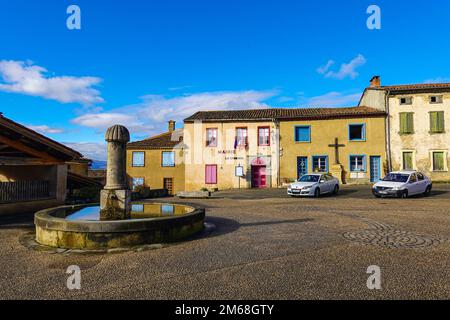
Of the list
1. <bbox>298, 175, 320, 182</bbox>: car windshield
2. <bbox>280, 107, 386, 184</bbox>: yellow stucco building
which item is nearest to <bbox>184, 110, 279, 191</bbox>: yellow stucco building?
<bbox>280, 107, 386, 184</bbox>: yellow stucco building

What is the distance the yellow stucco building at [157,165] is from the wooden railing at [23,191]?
54.9ft

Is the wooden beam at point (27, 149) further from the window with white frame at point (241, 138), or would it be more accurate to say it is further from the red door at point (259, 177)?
the red door at point (259, 177)

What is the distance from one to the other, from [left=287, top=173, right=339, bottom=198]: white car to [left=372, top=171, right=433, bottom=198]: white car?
2.57 metres

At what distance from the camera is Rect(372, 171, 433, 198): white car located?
14.6 meters

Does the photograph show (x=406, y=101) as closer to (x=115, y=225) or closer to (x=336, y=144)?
(x=336, y=144)

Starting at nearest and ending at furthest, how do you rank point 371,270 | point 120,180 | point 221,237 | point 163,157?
1. point 371,270
2. point 221,237
3. point 120,180
4. point 163,157

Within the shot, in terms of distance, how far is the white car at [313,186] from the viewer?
15.9m

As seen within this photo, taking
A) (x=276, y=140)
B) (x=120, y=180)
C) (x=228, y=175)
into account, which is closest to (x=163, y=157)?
(x=228, y=175)

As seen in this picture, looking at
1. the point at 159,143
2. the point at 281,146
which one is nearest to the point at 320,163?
the point at 281,146

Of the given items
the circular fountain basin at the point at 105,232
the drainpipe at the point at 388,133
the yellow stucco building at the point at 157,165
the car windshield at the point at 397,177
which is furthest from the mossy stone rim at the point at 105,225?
the yellow stucco building at the point at 157,165

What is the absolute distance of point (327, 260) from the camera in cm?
484
